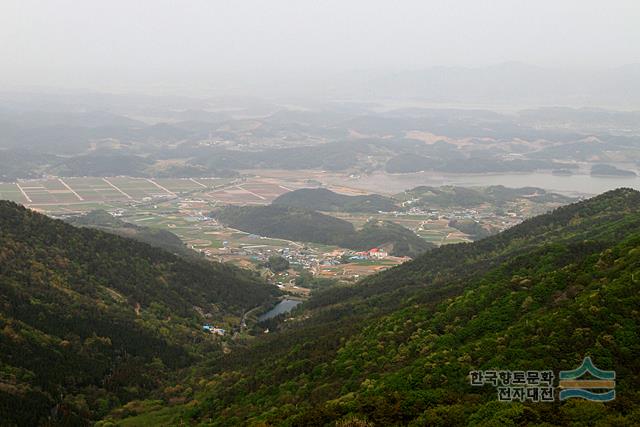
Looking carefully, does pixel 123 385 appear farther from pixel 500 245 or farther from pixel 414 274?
pixel 500 245

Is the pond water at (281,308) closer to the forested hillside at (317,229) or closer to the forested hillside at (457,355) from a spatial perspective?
the forested hillside at (457,355)

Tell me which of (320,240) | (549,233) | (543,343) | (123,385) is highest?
(543,343)

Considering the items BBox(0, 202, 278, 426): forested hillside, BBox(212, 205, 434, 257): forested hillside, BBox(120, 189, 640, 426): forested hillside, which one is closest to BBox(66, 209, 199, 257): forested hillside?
BBox(0, 202, 278, 426): forested hillside

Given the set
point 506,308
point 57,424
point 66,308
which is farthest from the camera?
point 66,308

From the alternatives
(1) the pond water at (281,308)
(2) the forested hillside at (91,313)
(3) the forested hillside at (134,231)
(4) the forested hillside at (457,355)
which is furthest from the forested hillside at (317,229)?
(4) the forested hillside at (457,355)

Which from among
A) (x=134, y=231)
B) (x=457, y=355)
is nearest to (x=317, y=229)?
(x=134, y=231)

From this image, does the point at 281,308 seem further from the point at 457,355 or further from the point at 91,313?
the point at 457,355

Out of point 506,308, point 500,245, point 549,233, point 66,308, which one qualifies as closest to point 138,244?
point 66,308

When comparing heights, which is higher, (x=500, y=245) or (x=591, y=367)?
(x=591, y=367)
